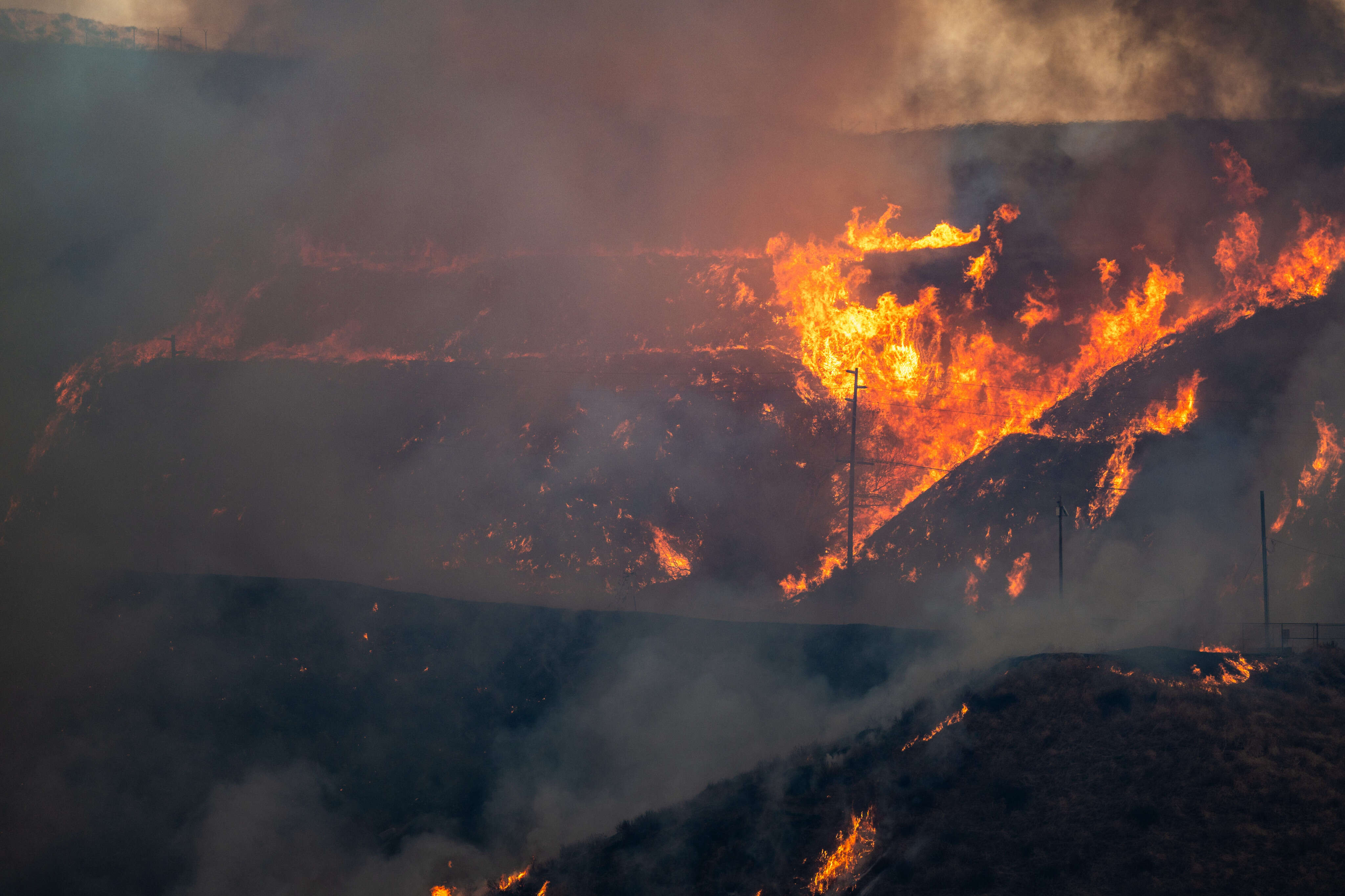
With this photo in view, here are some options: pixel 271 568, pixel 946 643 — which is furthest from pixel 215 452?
pixel 946 643

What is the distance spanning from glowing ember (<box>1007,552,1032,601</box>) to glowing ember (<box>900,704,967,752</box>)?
17028 millimetres

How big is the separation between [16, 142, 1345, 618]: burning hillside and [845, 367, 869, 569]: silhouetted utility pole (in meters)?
0.56

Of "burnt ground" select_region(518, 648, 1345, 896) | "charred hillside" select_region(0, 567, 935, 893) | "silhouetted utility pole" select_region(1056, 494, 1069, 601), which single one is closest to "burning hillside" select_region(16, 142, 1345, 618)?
"silhouetted utility pole" select_region(1056, 494, 1069, 601)

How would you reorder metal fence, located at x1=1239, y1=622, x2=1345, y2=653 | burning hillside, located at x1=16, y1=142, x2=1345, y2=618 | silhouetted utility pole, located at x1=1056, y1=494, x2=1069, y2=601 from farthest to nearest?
burning hillside, located at x1=16, y1=142, x2=1345, y2=618 → silhouetted utility pole, located at x1=1056, y1=494, x2=1069, y2=601 → metal fence, located at x1=1239, y1=622, x2=1345, y2=653

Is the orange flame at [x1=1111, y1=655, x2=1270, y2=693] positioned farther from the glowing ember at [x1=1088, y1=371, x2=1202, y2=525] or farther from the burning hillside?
the glowing ember at [x1=1088, y1=371, x2=1202, y2=525]

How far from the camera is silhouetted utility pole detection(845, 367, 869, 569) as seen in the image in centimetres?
3641

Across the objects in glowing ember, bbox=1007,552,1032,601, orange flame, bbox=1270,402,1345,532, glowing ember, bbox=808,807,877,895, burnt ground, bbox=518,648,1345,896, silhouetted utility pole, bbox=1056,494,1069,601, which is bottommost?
glowing ember, bbox=808,807,877,895

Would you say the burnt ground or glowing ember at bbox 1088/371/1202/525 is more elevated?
glowing ember at bbox 1088/371/1202/525

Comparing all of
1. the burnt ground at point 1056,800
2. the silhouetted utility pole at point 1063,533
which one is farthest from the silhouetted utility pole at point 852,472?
the burnt ground at point 1056,800

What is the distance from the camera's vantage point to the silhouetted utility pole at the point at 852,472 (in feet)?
119

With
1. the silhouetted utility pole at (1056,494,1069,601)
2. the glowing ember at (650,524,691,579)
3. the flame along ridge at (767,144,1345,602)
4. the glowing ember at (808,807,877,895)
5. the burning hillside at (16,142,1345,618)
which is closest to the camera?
the glowing ember at (808,807,877,895)

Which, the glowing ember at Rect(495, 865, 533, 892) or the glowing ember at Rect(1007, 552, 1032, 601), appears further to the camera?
the glowing ember at Rect(1007, 552, 1032, 601)

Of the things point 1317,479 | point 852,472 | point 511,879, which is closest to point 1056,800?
point 511,879

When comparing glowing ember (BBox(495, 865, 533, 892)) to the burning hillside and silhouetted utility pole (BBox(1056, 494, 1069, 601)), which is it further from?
silhouetted utility pole (BBox(1056, 494, 1069, 601))
